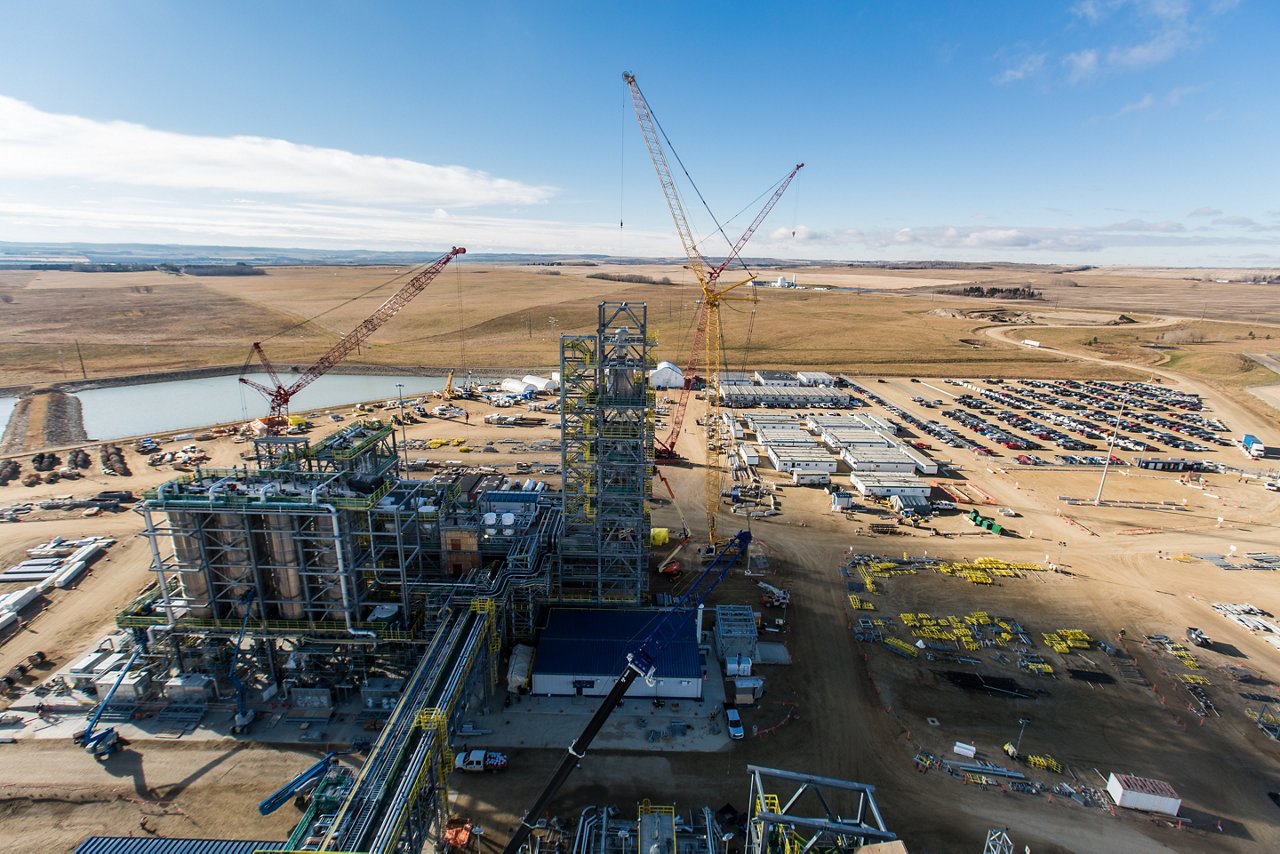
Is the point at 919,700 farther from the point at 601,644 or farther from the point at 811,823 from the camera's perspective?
the point at 601,644

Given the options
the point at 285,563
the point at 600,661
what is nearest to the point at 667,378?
the point at 600,661

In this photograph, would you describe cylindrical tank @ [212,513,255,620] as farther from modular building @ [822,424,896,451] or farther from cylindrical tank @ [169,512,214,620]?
modular building @ [822,424,896,451]

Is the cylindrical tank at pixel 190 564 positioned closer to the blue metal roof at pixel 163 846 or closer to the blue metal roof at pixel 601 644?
the blue metal roof at pixel 163 846

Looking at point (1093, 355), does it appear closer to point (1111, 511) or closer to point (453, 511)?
point (1111, 511)

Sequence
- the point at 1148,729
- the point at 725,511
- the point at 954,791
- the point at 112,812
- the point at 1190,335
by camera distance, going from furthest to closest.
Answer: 1. the point at 1190,335
2. the point at 725,511
3. the point at 1148,729
4. the point at 954,791
5. the point at 112,812

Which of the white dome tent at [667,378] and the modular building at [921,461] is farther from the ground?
the white dome tent at [667,378]

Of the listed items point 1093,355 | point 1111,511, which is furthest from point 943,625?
point 1093,355

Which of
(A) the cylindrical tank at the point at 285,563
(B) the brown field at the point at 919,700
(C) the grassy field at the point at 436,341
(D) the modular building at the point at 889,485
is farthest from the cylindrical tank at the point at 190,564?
(C) the grassy field at the point at 436,341
